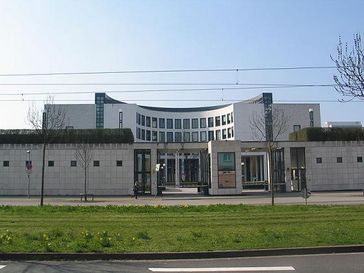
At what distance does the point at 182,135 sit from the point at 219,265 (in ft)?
381

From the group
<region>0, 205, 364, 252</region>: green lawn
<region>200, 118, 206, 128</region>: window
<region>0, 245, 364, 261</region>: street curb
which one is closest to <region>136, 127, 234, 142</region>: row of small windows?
<region>200, 118, 206, 128</region>: window

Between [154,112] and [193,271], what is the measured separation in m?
113

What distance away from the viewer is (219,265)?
10281 mm

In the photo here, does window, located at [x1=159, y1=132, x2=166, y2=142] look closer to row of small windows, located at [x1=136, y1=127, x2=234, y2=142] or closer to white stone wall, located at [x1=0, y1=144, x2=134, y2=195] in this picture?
row of small windows, located at [x1=136, y1=127, x2=234, y2=142]

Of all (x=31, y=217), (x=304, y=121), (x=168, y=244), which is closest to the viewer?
(x=168, y=244)

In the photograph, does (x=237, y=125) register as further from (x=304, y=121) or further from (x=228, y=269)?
(x=228, y=269)

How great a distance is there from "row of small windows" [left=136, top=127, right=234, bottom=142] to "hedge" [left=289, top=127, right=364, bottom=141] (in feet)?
173

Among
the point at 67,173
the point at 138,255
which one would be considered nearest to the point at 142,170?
the point at 67,173

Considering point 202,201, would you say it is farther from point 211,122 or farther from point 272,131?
point 211,122

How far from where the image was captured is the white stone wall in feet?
173

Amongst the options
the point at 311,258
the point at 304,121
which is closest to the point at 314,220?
the point at 311,258

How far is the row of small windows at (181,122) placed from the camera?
114 meters

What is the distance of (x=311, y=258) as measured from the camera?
10.9 m

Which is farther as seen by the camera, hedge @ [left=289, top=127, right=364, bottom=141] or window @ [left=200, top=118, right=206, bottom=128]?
window @ [left=200, top=118, right=206, bottom=128]
